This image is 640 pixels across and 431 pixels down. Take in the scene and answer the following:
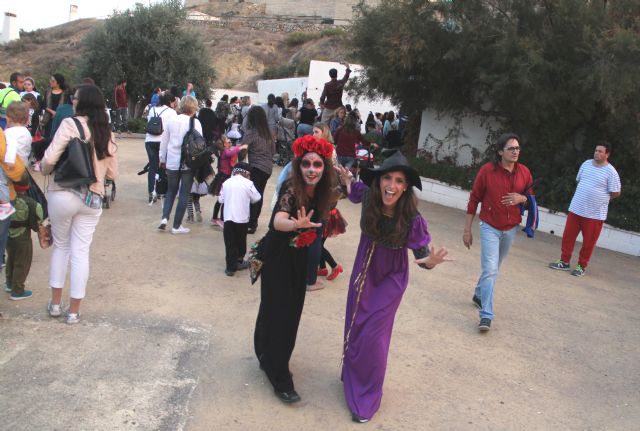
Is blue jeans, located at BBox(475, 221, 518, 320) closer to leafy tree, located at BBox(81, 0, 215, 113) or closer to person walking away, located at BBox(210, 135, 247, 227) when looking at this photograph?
person walking away, located at BBox(210, 135, 247, 227)

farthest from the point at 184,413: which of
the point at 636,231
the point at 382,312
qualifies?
the point at 636,231

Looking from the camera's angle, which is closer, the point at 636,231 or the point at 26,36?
A: the point at 636,231

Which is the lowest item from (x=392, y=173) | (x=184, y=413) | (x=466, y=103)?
(x=184, y=413)

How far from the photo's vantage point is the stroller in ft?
46.1

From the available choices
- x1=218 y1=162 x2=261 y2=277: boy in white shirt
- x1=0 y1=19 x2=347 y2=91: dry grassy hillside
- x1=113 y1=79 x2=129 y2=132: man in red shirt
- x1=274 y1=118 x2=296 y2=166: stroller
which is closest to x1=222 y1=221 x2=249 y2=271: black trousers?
x1=218 y1=162 x2=261 y2=277: boy in white shirt

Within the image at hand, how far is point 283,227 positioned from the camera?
3.81m

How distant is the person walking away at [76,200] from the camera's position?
452cm

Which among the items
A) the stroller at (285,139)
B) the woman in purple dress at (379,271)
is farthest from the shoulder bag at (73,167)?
the stroller at (285,139)

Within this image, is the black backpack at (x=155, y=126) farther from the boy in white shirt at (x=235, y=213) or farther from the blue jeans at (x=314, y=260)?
the blue jeans at (x=314, y=260)

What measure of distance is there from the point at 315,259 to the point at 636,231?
6.97m

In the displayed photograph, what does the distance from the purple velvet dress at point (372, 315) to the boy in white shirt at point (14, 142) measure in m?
2.87

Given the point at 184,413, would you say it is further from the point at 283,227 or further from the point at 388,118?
the point at 388,118

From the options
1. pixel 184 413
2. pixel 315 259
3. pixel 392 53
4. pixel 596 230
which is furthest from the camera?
pixel 392 53

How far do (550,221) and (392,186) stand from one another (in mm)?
8155
